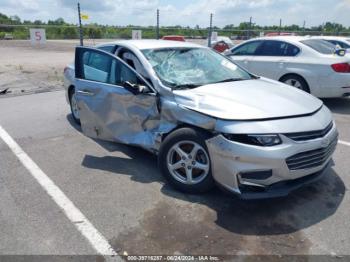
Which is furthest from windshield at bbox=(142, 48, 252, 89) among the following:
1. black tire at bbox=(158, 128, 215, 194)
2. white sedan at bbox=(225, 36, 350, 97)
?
white sedan at bbox=(225, 36, 350, 97)

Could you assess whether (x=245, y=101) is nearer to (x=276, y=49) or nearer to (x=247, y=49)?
(x=276, y=49)

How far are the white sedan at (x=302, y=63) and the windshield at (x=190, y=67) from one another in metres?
3.17

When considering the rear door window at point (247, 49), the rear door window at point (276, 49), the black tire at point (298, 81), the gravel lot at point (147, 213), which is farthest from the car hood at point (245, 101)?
the rear door window at point (247, 49)

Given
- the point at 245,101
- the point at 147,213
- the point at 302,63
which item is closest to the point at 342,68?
the point at 302,63

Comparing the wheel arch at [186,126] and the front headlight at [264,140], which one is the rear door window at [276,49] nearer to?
the wheel arch at [186,126]

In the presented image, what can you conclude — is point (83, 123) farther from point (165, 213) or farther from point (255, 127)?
point (255, 127)

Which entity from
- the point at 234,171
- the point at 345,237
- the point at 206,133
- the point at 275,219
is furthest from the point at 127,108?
the point at 345,237

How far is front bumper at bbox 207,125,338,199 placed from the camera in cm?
301

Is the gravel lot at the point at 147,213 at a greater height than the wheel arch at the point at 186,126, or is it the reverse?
the wheel arch at the point at 186,126

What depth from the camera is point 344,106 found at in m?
7.55

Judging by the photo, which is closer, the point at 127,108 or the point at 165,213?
the point at 165,213

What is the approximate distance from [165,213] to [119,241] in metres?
0.58

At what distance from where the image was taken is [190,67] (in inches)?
169

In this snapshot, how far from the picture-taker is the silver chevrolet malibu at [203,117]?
308cm
